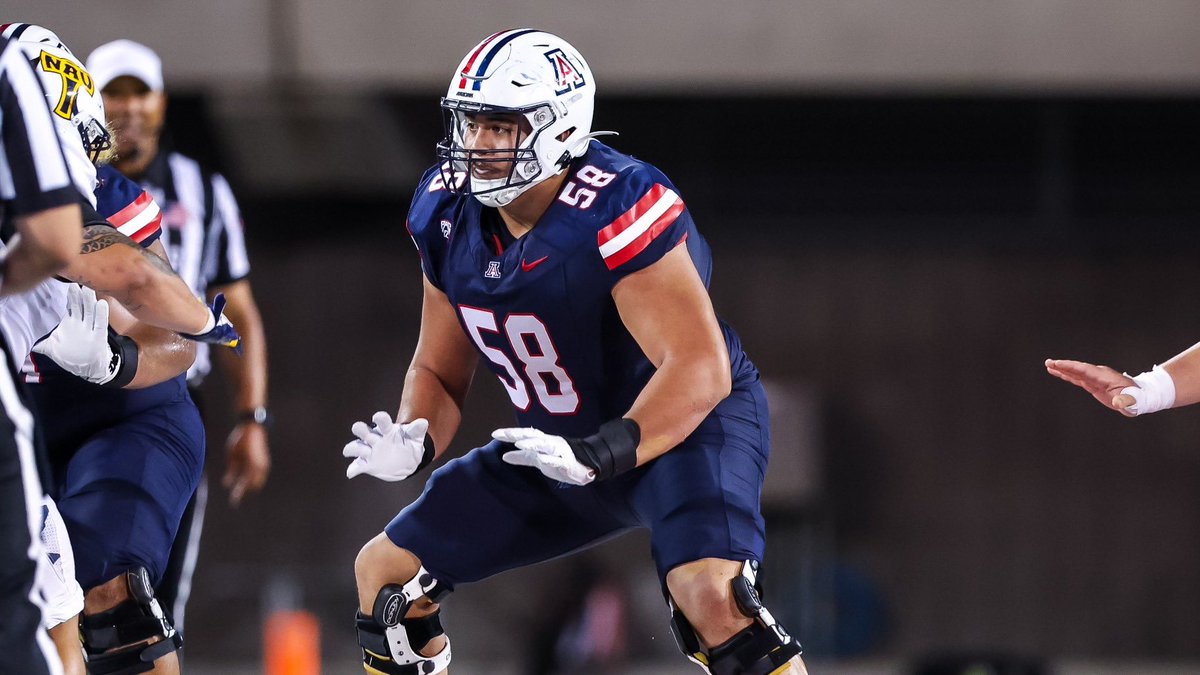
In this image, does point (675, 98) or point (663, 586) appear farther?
point (675, 98)

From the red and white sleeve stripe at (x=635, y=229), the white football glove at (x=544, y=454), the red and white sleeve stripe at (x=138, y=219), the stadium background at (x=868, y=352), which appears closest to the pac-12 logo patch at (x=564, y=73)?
the red and white sleeve stripe at (x=635, y=229)

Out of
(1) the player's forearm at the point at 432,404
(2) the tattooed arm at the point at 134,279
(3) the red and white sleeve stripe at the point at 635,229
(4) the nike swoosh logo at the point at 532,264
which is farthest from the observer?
(1) the player's forearm at the point at 432,404

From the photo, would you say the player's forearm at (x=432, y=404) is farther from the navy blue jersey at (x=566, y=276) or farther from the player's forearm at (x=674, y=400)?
the player's forearm at (x=674, y=400)

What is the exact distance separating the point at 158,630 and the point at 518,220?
52.5 inches

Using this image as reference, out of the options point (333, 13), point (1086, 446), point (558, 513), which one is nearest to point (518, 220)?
point (558, 513)

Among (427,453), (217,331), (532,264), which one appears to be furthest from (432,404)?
(217,331)

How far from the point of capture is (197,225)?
496 centimetres

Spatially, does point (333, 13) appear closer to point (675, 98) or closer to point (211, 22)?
point (211, 22)

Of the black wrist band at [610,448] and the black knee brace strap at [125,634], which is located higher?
the black wrist band at [610,448]

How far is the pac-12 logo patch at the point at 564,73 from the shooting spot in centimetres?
359

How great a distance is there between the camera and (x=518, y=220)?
3.59 meters

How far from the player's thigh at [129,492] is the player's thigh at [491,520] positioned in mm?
586

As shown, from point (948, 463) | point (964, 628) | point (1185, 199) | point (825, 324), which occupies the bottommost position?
point (964, 628)

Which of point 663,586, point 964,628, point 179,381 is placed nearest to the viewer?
point 663,586
